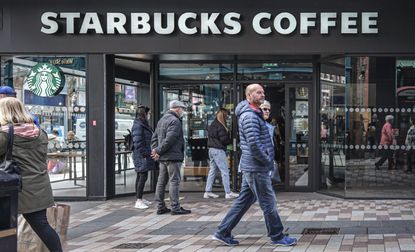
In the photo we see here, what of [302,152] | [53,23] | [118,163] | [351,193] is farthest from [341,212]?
[53,23]

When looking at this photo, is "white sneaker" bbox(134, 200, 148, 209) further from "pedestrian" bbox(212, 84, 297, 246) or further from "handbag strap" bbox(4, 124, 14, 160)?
"handbag strap" bbox(4, 124, 14, 160)

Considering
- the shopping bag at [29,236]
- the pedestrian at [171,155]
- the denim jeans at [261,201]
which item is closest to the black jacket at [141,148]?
the pedestrian at [171,155]

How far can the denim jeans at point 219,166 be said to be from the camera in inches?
396

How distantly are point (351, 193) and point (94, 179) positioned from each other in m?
4.60

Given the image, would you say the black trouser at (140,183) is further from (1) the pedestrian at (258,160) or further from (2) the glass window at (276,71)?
(1) the pedestrian at (258,160)

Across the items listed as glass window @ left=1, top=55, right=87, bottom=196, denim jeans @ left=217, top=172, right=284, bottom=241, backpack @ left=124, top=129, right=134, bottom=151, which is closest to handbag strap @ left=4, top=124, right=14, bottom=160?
denim jeans @ left=217, top=172, right=284, bottom=241

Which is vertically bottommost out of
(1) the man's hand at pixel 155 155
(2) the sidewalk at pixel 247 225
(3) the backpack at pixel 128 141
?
(2) the sidewalk at pixel 247 225

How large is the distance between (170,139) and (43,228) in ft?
12.3

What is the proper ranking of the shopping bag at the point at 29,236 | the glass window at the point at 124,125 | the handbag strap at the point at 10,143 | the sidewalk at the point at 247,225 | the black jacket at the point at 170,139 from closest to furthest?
1. the handbag strap at the point at 10,143
2. the shopping bag at the point at 29,236
3. the sidewalk at the point at 247,225
4. the black jacket at the point at 170,139
5. the glass window at the point at 124,125

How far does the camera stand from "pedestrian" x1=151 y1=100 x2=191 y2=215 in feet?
28.5

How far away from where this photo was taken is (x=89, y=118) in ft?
33.7

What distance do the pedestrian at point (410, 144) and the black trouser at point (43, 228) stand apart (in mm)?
6904

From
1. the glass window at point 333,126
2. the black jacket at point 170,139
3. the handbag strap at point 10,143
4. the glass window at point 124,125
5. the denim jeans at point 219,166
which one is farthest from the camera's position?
the glass window at point 124,125

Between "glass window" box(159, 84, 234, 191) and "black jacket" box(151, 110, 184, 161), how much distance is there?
7.83 feet
